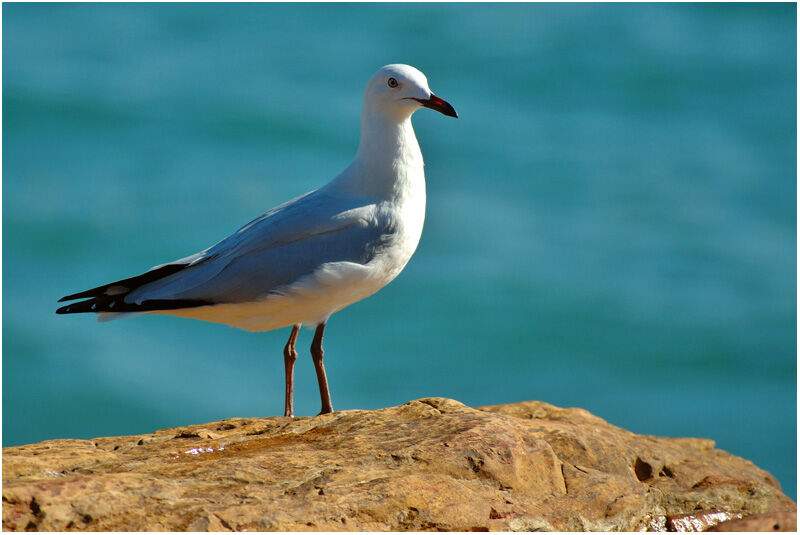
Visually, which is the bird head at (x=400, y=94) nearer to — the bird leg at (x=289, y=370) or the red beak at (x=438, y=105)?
the red beak at (x=438, y=105)

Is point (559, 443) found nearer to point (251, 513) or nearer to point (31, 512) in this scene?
point (251, 513)

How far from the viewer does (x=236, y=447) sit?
14.9ft

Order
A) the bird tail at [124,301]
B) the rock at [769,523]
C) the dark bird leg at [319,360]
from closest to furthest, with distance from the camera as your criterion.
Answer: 1. the rock at [769,523]
2. the bird tail at [124,301]
3. the dark bird leg at [319,360]

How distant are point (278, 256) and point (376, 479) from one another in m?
1.95

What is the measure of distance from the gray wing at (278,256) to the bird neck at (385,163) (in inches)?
6.9

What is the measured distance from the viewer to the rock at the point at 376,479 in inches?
138

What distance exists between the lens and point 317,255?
5477mm

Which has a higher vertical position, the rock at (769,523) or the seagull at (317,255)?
the seagull at (317,255)

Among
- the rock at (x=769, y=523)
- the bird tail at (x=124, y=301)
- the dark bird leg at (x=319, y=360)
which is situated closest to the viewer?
the rock at (x=769, y=523)

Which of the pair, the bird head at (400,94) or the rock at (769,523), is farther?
the bird head at (400,94)

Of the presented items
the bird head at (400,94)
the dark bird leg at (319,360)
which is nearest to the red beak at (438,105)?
the bird head at (400,94)

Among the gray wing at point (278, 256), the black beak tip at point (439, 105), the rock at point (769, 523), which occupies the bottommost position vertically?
the rock at point (769, 523)

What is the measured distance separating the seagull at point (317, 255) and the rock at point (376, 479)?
2.42 feet

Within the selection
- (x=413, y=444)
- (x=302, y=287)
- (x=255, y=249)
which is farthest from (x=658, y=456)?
(x=255, y=249)
